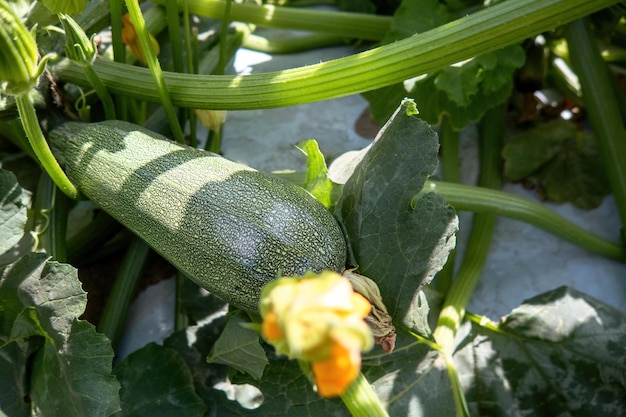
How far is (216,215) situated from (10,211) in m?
0.44

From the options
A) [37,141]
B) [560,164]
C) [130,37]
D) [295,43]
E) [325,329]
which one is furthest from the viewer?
[295,43]

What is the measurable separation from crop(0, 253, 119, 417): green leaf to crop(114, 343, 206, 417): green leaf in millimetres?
183

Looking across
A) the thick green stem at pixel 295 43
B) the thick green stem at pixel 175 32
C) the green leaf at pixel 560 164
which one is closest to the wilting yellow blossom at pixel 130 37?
the thick green stem at pixel 175 32

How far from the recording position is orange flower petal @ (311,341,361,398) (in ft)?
2.41

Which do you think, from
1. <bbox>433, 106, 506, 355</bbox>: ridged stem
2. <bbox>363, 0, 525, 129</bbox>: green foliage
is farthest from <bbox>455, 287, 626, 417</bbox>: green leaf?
<bbox>363, 0, 525, 129</bbox>: green foliage

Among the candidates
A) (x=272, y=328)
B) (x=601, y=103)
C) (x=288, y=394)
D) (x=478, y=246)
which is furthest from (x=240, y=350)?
(x=601, y=103)

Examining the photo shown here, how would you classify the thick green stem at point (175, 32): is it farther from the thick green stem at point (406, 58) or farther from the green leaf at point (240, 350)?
the green leaf at point (240, 350)

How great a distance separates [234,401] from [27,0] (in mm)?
1031

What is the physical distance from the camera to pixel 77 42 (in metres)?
1.34

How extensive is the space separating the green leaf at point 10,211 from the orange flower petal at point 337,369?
2.83ft

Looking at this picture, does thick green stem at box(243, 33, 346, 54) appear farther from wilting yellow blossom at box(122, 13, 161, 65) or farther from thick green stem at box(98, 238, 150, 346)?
thick green stem at box(98, 238, 150, 346)

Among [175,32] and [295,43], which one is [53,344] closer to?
[175,32]

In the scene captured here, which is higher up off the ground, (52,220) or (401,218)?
(401,218)

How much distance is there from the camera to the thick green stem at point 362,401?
1.11m
